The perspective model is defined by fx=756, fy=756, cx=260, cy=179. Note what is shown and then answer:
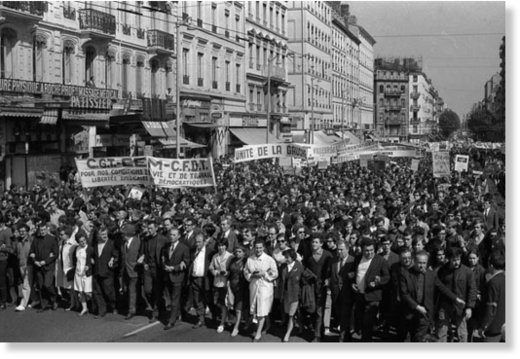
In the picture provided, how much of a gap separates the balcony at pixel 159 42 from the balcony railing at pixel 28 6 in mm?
8927

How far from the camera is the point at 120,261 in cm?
1231

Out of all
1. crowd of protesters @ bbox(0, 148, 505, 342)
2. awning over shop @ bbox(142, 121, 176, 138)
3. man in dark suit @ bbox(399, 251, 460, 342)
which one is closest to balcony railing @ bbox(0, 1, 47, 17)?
awning over shop @ bbox(142, 121, 176, 138)

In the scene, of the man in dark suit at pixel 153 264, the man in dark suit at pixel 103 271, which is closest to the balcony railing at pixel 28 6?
the man in dark suit at pixel 103 271

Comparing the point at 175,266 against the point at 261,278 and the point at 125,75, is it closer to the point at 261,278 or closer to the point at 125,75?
the point at 261,278

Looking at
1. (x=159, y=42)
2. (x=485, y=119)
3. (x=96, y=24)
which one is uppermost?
(x=159, y=42)

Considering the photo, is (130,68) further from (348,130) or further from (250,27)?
(348,130)

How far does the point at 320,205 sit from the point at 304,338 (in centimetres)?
628

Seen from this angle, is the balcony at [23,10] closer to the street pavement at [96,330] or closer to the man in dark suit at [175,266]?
the street pavement at [96,330]

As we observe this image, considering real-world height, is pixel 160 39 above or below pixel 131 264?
above

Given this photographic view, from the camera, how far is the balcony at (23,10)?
25.7 m

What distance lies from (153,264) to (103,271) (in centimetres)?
84

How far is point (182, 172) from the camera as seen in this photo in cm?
1628

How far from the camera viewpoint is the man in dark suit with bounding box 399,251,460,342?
31.5ft

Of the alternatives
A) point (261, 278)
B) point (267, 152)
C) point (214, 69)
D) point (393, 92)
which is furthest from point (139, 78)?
point (393, 92)
